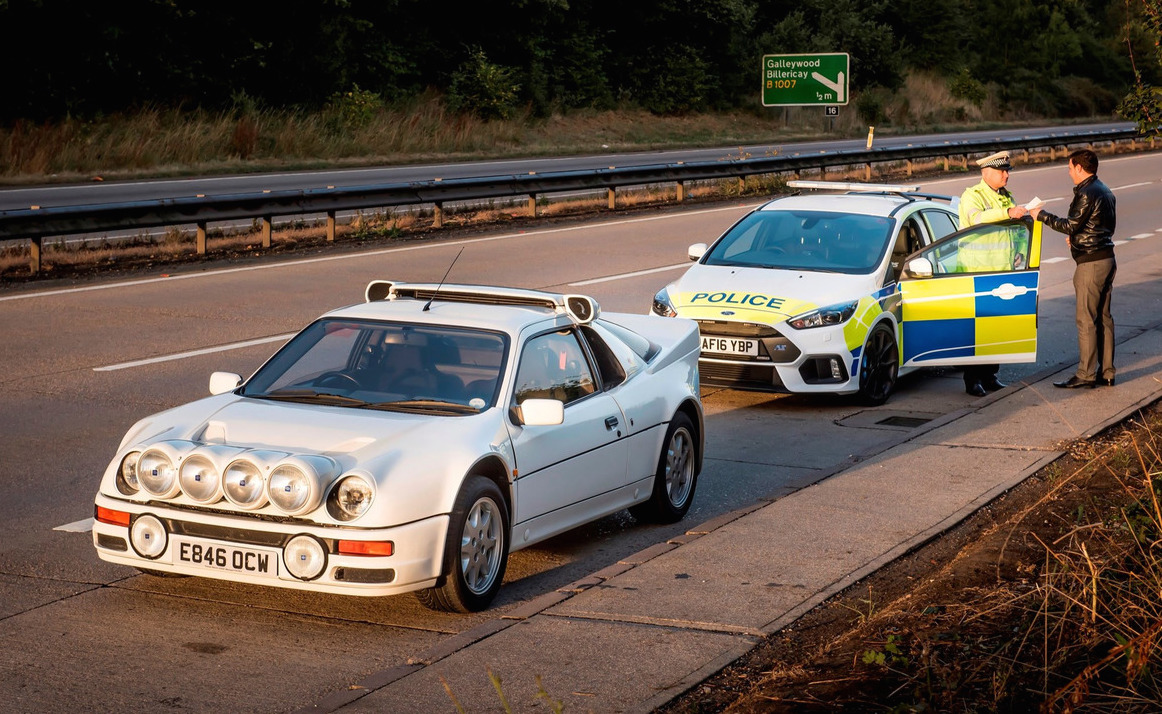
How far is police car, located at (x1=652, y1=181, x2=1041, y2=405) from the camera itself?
37.3 ft

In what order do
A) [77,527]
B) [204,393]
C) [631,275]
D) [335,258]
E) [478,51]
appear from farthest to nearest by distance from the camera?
[478,51]
[335,258]
[631,275]
[204,393]
[77,527]

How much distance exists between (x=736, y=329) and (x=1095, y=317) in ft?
10.2

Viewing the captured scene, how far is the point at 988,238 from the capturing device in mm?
12141

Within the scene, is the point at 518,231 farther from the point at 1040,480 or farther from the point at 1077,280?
the point at 1040,480

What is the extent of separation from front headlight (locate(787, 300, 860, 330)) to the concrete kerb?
4.07 ft

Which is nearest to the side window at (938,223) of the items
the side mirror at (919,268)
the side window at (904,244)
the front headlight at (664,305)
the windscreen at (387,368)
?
the side window at (904,244)

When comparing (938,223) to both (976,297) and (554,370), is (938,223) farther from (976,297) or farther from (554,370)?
(554,370)

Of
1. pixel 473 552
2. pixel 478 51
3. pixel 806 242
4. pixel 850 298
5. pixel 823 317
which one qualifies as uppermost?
pixel 478 51

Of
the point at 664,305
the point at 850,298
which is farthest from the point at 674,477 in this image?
the point at 850,298

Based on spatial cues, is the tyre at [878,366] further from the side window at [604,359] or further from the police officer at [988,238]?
the side window at [604,359]

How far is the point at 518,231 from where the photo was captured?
23.9 metres

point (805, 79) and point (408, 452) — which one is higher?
point (805, 79)

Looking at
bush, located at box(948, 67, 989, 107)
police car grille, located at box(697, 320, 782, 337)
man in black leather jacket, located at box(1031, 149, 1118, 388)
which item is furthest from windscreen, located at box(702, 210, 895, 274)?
bush, located at box(948, 67, 989, 107)

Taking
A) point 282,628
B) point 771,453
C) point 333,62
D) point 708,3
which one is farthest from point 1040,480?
point 708,3
